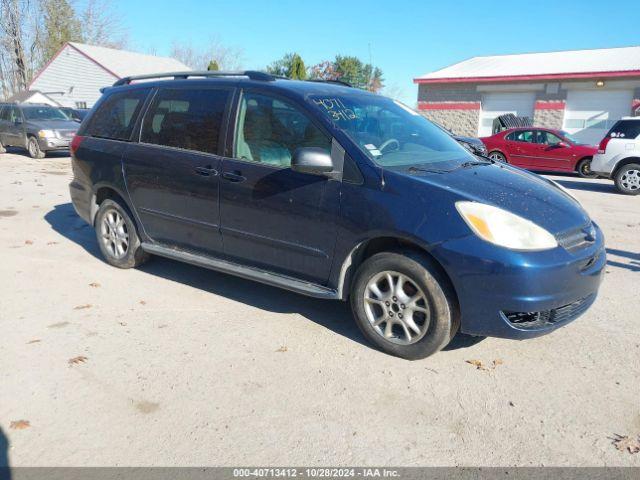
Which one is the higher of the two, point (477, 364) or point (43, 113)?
point (43, 113)

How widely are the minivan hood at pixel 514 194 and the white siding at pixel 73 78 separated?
39435 millimetres

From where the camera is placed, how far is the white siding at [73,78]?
38750 mm

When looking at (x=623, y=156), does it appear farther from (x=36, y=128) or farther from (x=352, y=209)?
(x=36, y=128)

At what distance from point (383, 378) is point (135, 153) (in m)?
3.27

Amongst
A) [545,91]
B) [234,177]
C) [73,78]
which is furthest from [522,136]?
[73,78]

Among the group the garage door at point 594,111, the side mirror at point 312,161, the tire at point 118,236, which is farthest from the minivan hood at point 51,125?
the garage door at point 594,111

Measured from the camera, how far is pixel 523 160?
1562 cm

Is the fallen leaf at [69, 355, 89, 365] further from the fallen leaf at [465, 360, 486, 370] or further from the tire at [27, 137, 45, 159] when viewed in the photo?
the tire at [27, 137, 45, 159]

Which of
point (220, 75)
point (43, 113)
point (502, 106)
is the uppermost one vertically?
point (502, 106)

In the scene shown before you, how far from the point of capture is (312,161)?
3.62 m

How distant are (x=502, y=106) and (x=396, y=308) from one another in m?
24.4

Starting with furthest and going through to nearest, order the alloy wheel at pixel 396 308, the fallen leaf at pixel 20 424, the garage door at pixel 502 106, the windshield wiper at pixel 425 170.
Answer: the garage door at pixel 502 106, the windshield wiper at pixel 425 170, the alloy wheel at pixel 396 308, the fallen leaf at pixel 20 424

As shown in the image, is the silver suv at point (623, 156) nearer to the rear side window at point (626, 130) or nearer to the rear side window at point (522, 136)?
the rear side window at point (626, 130)

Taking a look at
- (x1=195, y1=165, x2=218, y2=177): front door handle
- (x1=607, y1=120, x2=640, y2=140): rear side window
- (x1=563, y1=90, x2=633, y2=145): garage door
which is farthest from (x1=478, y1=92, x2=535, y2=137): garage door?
(x1=195, y1=165, x2=218, y2=177): front door handle
